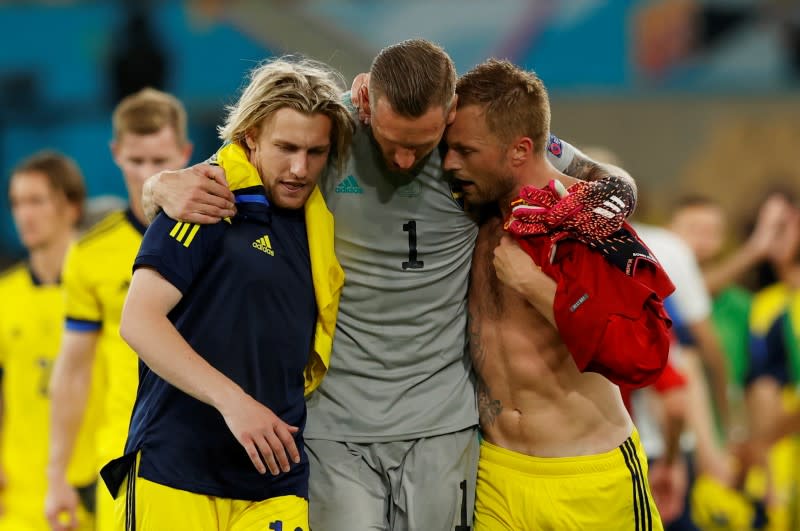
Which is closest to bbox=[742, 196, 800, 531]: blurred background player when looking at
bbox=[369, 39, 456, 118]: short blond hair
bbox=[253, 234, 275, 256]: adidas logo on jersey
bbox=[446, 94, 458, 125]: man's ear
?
bbox=[446, 94, 458, 125]: man's ear

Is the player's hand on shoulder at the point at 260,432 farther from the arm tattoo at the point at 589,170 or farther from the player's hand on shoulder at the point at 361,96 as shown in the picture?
the arm tattoo at the point at 589,170

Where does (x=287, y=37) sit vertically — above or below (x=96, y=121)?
above

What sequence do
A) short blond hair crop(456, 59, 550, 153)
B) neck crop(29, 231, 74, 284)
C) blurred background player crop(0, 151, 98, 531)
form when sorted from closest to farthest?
short blond hair crop(456, 59, 550, 153) → blurred background player crop(0, 151, 98, 531) → neck crop(29, 231, 74, 284)

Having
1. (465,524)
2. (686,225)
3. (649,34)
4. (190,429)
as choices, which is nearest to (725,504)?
(686,225)

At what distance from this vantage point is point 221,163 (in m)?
3.93

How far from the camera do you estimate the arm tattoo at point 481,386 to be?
14.1 feet

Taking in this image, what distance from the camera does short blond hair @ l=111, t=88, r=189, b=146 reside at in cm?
545

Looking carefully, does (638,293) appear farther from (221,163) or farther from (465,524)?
(221,163)

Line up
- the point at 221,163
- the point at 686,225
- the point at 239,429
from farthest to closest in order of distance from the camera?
the point at 686,225
the point at 221,163
the point at 239,429

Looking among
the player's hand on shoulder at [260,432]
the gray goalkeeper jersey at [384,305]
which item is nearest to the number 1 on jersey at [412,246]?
the gray goalkeeper jersey at [384,305]

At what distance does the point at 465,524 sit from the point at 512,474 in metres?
0.25

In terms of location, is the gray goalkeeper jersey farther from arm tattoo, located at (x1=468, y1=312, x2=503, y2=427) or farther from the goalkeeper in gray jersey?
arm tattoo, located at (x1=468, y1=312, x2=503, y2=427)

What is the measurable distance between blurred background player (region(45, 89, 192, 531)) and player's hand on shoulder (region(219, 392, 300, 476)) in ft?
5.40

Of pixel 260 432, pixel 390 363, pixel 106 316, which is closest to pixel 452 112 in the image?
pixel 390 363
